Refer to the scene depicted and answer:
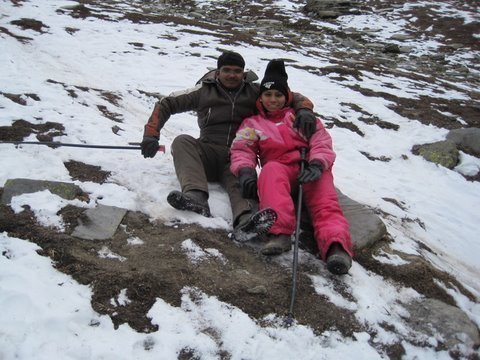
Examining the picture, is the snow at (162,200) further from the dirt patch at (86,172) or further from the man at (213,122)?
the man at (213,122)

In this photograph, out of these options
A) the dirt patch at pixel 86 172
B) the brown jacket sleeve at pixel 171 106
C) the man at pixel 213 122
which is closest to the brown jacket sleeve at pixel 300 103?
the man at pixel 213 122

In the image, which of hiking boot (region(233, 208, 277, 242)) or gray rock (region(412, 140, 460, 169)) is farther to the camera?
gray rock (region(412, 140, 460, 169))

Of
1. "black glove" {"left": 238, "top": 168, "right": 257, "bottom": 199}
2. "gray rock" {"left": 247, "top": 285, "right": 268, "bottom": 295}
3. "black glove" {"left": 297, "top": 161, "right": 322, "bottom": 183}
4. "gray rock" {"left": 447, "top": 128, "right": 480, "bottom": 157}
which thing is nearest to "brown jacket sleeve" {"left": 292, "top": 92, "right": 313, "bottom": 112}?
"black glove" {"left": 297, "top": 161, "right": 322, "bottom": 183}

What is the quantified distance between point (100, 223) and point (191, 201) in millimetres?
1042

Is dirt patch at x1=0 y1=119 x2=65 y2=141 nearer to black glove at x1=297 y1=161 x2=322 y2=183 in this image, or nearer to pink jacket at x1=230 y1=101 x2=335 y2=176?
pink jacket at x1=230 y1=101 x2=335 y2=176

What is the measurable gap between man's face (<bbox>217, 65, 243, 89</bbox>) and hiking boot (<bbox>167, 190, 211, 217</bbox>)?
171 centimetres

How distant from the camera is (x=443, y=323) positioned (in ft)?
12.4

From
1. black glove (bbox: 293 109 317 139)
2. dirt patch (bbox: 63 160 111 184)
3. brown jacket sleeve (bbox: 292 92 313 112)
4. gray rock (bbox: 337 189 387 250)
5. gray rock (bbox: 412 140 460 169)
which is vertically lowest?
gray rock (bbox: 412 140 460 169)

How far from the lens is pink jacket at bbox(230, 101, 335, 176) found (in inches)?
196

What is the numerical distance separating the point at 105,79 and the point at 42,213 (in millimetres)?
6770

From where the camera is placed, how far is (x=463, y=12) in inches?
1293

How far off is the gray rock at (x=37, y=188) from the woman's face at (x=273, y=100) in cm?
263

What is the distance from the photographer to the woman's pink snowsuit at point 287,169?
4.30 meters

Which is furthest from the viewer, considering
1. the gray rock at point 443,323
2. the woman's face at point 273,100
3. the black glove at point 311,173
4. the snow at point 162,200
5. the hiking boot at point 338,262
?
the woman's face at point 273,100
